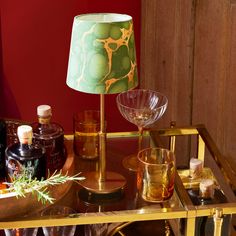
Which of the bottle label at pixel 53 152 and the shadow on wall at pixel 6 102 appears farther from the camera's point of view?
the shadow on wall at pixel 6 102

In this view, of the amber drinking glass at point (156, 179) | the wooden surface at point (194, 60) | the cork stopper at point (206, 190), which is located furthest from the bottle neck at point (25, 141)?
the wooden surface at point (194, 60)

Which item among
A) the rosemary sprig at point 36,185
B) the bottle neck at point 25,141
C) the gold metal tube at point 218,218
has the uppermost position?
the bottle neck at point 25,141

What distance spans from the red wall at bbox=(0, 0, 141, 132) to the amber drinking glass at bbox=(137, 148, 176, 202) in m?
1.04

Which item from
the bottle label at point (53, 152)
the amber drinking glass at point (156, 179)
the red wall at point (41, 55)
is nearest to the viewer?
the amber drinking glass at point (156, 179)

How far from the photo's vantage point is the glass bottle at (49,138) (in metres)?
1.62

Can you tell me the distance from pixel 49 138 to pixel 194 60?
2.68 feet

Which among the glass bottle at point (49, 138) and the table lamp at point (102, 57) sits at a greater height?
the table lamp at point (102, 57)

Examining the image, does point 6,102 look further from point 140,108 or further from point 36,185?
point 36,185

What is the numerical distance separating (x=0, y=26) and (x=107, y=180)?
1.05 meters

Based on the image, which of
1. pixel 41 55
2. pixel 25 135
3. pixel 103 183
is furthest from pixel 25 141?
pixel 41 55

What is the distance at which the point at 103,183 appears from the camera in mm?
1609

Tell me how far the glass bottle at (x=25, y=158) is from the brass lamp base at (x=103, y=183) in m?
0.14

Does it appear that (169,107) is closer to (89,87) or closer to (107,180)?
(107,180)

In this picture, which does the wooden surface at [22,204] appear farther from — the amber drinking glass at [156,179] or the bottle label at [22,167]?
the amber drinking glass at [156,179]
